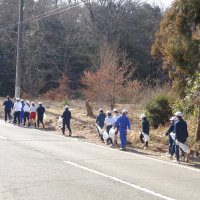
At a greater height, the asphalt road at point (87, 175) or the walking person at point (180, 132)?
the walking person at point (180, 132)

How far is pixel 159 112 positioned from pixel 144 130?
22.8 feet

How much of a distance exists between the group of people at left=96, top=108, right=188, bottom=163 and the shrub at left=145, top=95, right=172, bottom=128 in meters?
4.92

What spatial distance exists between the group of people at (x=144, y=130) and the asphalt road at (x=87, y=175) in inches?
41.8

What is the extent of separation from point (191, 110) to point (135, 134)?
292 centimetres

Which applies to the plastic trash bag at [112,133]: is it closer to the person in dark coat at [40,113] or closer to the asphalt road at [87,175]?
the asphalt road at [87,175]

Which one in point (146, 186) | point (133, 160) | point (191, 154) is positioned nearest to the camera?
point (146, 186)

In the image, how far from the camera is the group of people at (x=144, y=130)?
16344 mm

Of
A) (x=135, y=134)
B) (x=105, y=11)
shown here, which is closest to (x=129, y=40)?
(x=105, y=11)

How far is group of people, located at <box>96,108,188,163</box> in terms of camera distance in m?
16.3

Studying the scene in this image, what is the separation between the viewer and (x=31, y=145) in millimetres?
18266

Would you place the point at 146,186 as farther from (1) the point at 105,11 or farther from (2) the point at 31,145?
(1) the point at 105,11

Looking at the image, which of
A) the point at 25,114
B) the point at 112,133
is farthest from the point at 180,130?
the point at 25,114

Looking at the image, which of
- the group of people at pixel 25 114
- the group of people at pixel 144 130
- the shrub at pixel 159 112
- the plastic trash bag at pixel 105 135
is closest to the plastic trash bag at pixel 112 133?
the group of people at pixel 144 130

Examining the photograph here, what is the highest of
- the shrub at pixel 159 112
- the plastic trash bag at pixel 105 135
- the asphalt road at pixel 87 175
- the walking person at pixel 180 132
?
the shrub at pixel 159 112
